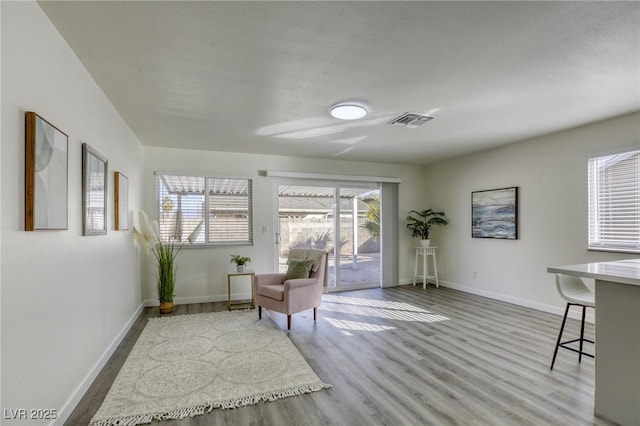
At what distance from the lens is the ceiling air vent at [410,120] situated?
3.32 meters

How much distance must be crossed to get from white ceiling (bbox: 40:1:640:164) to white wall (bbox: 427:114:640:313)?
0.35 meters

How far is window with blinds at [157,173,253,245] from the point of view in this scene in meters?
4.64

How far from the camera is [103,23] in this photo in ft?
5.91

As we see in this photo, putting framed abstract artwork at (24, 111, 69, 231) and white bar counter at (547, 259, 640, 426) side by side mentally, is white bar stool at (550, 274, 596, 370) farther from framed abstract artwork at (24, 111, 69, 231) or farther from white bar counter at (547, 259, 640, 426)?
framed abstract artwork at (24, 111, 69, 231)

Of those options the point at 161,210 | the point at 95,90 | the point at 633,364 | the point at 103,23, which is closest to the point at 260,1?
the point at 103,23

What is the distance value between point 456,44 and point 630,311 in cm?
195

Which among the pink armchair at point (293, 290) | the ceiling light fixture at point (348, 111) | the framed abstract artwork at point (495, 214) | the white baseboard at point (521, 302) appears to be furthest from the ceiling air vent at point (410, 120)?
the white baseboard at point (521, 302)

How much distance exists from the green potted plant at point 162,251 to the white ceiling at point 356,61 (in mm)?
1237

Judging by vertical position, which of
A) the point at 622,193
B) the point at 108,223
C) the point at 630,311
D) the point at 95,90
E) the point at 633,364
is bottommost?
the point at 633,364

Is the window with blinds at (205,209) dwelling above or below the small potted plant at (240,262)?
above

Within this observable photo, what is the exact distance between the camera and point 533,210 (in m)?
4.34

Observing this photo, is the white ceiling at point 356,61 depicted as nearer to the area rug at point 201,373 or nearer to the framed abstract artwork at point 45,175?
the framed abstract artwork at point 45,175

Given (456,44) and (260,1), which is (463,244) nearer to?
(456,44)

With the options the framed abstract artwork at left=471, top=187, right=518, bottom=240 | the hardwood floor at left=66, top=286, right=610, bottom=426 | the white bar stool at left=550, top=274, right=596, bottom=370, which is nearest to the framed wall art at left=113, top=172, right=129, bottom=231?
the hardwood floor at left=66, top=286, right=610, bottom=426
